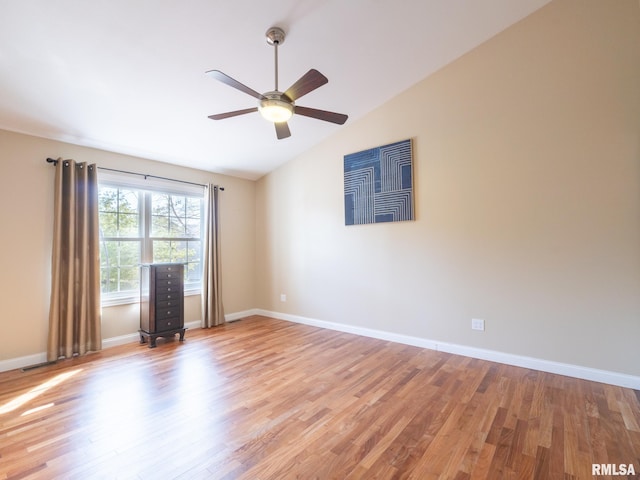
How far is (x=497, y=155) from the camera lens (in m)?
3.18

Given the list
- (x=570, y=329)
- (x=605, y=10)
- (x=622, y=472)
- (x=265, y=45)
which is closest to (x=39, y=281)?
(x=265, y=45)

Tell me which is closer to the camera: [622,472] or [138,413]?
[622,472]

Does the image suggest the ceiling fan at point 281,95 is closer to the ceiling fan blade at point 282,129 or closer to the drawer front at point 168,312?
the ceiling fan blade at point 282,129

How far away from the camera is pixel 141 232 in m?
4.23

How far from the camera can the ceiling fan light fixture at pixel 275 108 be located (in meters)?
2.24

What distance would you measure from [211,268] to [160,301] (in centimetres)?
100

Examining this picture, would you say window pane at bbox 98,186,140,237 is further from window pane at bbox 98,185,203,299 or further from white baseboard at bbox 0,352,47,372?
white baseboard at bbox 0,352,47,372

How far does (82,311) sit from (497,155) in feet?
16.3

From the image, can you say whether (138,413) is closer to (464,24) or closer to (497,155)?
(497,155)

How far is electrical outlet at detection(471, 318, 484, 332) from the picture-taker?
129 inches

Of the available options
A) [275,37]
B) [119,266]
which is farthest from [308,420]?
[119,266]

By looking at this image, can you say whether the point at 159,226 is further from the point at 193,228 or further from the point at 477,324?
the point at 477,324

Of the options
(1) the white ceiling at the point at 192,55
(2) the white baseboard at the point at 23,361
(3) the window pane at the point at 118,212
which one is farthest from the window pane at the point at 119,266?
(1) the white ceiling at the point at 192,55

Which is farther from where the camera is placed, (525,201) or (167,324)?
(167,324)
